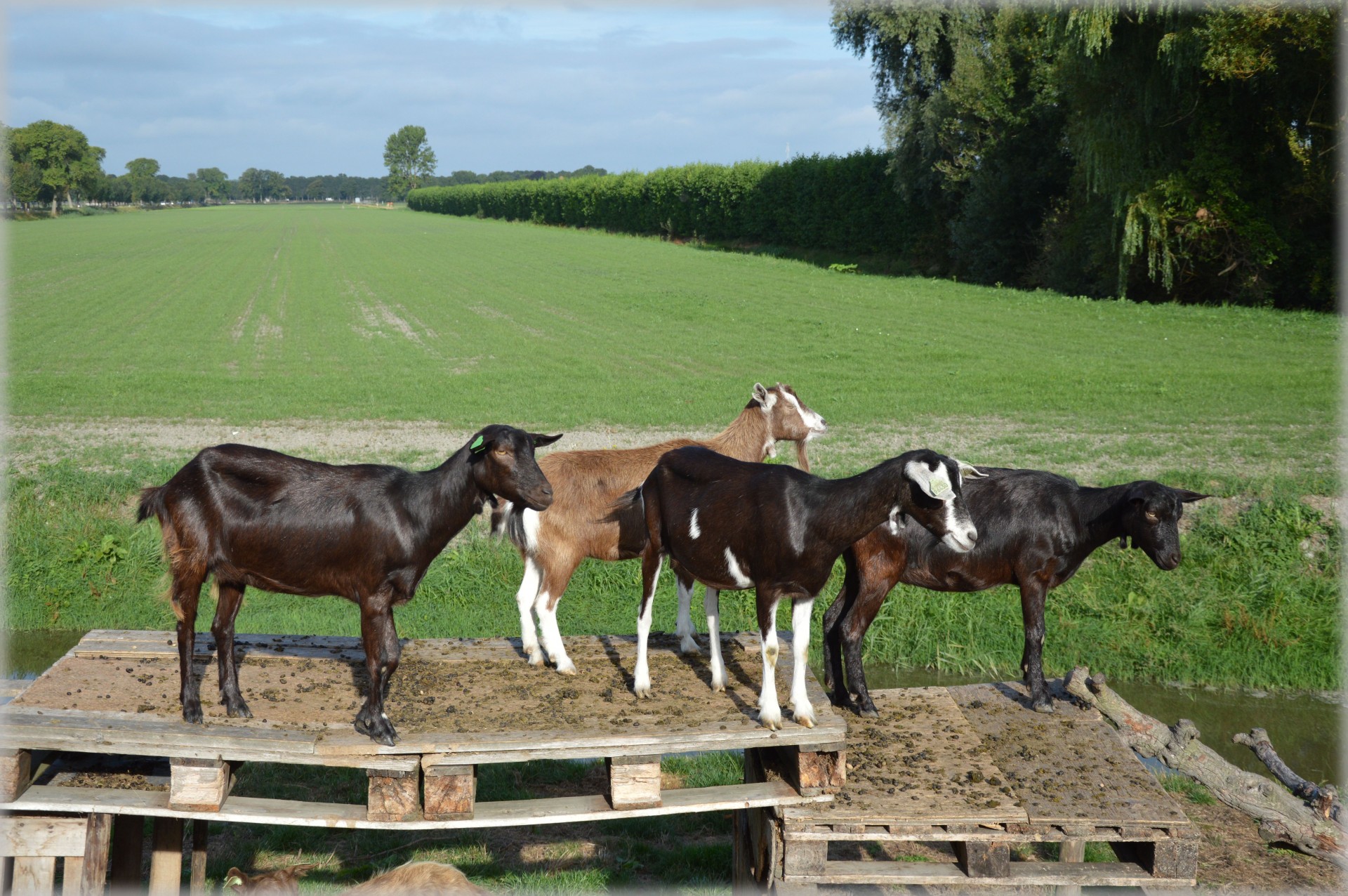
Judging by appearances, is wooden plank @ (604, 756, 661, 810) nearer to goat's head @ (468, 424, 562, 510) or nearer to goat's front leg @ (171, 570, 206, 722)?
goat's head @ (468, 424, 562, 510)

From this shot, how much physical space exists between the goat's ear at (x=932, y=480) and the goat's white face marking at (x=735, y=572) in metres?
1.18

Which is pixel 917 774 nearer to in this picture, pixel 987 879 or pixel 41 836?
pixel 987 879

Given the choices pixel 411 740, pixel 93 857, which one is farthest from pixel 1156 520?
pixel 93 857

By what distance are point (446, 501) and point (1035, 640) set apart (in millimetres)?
3901

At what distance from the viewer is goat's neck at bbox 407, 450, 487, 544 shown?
6.08 m

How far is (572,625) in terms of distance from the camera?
36.9 feet

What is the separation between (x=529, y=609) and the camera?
24.4 feet

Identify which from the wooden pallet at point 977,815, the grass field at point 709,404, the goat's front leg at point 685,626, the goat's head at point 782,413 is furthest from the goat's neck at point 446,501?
the grass field at point 709,404

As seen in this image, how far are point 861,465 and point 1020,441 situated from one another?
3.34 metres

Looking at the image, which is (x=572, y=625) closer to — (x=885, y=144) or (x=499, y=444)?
(x=499, y=444)

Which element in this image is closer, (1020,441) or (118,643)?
(118,643)

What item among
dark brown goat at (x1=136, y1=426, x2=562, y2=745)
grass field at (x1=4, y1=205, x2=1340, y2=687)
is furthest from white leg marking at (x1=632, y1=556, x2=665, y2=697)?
grass field at (x1=4, y1=205, x2=1340, y2=687)

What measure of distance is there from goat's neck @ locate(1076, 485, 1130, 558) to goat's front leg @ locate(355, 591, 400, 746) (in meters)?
4.35

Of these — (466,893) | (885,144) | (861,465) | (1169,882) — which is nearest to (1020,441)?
(861,465)
